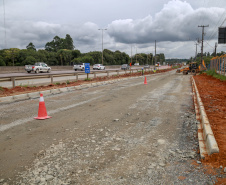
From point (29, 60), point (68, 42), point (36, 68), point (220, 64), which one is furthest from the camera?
point (68, 42)

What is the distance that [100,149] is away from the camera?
3.76m

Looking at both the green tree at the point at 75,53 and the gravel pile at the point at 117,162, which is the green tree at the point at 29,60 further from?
the gravel pile at the point at 117,162

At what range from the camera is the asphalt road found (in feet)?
9.34

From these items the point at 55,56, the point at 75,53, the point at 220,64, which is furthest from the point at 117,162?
the point at 75,53

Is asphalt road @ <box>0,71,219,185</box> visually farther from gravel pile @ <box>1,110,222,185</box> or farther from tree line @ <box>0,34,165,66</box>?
tree line @ <box>0,34,165,66</box>

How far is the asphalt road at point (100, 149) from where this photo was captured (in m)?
2.85

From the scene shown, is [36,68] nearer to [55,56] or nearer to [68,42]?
[55,56]

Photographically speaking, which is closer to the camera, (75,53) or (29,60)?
(29,60)

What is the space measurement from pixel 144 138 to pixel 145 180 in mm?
1636

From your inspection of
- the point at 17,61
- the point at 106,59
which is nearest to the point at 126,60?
the point at 106,59

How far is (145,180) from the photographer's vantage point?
277 centimetres

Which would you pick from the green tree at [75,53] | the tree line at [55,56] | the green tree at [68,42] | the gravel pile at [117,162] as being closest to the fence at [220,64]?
the gravel pile at [117,162]

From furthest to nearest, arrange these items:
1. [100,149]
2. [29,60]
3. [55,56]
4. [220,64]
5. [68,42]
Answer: [68,42] → [55,56] → [29,60] → [220,64] → [100,149]

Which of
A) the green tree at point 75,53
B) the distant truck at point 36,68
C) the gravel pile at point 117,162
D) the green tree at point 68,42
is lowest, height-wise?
the gravel pile at point 117,162
